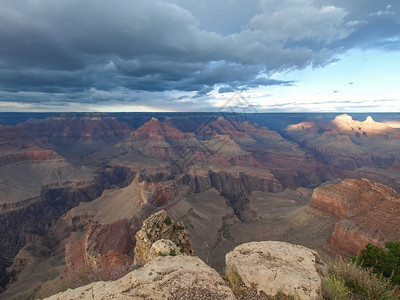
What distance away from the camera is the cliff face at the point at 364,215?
40.5 meters

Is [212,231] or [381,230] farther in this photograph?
[212,231]

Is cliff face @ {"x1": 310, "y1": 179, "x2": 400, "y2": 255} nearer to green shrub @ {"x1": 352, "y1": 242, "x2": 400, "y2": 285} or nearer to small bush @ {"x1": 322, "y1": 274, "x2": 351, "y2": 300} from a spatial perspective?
green shrub @ {"x1": 352, "y1": 242, "x2": 400, "y2": 285}

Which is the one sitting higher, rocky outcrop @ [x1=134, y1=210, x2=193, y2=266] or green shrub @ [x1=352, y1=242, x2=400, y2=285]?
rocky outcrop @ [x1=134, y1=210, x2=193, y2=266]

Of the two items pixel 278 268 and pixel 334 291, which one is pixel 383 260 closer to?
pixel 334 291

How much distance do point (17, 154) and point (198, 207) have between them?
417 feet

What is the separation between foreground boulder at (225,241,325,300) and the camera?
799 cm

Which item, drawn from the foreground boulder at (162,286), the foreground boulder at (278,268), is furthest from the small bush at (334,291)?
the foreground boulder at (162,286)

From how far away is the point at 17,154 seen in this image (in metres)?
133

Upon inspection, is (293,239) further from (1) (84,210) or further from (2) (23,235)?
(2) (23,235)

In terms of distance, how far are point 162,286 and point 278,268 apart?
16.0 feet

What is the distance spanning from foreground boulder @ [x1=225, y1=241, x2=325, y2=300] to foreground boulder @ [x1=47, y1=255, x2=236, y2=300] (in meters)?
1.57

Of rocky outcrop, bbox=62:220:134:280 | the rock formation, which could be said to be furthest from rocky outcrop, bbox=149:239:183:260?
rocky outcrop, bbox=62:220:134:280

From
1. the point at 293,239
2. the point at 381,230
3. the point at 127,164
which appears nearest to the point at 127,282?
the point at 381,230

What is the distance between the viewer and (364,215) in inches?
1810
